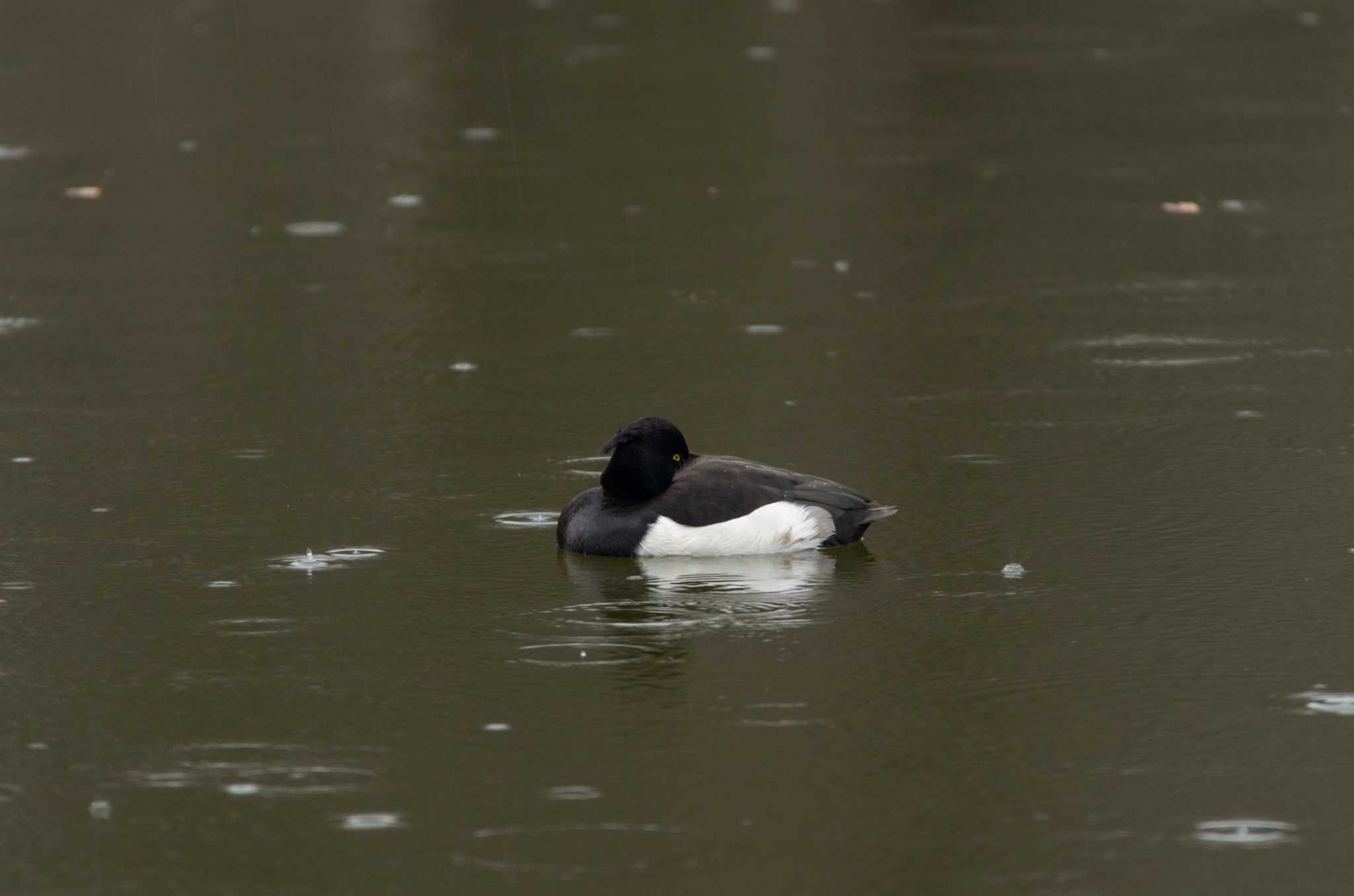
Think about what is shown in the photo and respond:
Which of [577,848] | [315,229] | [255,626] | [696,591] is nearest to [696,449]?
[696,591]

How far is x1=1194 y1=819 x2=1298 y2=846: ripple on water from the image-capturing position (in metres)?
5.27

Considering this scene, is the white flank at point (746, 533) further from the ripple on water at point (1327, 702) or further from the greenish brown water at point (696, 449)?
the ripple on water at point (1327, 702)

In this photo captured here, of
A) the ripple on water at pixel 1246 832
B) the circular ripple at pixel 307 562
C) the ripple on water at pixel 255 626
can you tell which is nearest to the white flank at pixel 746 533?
the circular ripple at pixel 307 562

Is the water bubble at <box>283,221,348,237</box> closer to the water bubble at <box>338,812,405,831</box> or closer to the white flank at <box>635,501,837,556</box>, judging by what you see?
the white flank at <box>635,501,837,556</box>

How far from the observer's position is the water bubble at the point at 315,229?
1349cm

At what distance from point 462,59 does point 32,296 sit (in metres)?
9.04

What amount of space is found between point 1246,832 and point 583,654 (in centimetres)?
223

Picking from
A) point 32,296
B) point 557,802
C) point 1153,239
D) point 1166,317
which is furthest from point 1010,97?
point 557,802

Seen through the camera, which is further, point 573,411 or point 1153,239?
point 1153,239

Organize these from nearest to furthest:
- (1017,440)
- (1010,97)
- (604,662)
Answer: (604,662) < (1017,440) < (1010,97)

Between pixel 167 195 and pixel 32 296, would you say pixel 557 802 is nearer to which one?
pixel 32 296

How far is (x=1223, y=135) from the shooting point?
16156mm

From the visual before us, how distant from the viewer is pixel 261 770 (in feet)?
19.0

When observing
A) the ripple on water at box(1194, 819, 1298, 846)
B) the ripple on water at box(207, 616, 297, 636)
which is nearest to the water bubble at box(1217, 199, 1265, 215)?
the ripple on water at box(207, 616, 297, 636)
